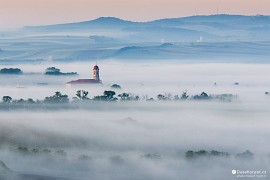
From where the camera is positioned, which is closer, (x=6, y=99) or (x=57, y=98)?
(x=57, y=98)

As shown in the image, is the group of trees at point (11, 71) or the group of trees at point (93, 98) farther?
the group of trees at point (11, 71)

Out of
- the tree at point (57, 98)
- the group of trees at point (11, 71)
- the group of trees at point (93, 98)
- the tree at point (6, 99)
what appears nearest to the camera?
the tree at point (57, 98)

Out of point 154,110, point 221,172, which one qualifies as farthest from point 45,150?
point 154,110

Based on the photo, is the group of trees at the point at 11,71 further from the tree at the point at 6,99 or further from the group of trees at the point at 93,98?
the tree at the point at 6,99

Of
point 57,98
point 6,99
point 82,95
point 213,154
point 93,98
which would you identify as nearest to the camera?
point 213,154

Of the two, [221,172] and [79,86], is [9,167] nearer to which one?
[221,172]

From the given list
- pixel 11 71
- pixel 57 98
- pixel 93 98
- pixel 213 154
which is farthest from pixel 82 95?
pixel 11 71

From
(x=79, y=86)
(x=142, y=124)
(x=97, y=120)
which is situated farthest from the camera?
(x=79, y=86)

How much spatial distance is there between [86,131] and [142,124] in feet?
25.3

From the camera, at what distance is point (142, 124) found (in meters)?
92.9

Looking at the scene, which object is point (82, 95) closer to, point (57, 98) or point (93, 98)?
point (93, 98)

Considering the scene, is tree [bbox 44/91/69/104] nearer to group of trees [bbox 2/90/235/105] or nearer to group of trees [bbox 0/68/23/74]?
group of trees [bbox 2/90/235/105]

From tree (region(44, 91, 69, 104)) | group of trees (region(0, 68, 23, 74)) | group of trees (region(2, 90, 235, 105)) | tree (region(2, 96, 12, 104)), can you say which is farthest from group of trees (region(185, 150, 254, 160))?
group of trees (region(0, 68, 23, 74))

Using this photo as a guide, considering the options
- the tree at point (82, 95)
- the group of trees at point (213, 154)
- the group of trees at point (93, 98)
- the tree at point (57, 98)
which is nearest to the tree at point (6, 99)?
the group of trees at point (93, 98)
